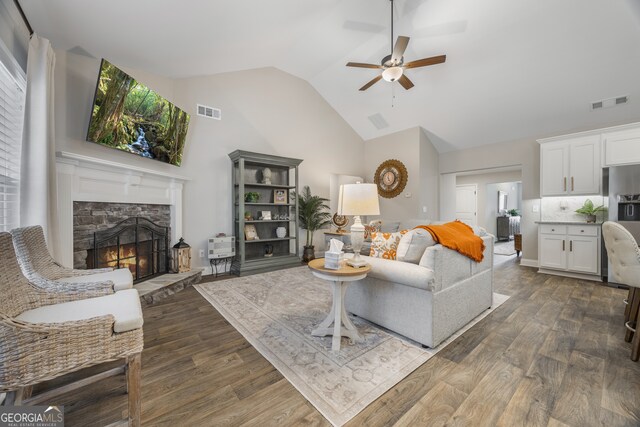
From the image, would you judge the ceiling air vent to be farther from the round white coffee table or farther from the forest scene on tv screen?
the round white coffee table

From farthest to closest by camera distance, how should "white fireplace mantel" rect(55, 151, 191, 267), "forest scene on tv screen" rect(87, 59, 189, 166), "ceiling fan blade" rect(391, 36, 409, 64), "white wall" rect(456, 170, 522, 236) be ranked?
"white wall" rect(456, 170, 522, 236) < "ceiling fan blade" rect(391, 36, 409, 64) < "forest scene on tv screen" rect(87, 59, 189, 166) < "white fireplace mantel" rect(55, 151, 191, 267)

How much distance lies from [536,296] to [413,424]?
3043mm

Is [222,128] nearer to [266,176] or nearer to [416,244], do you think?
[266,176]

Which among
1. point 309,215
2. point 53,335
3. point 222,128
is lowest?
point 53,335

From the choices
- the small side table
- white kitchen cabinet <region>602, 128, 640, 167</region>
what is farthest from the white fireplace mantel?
white kitchen cabinet <region>602, 128, 640, 167</region>

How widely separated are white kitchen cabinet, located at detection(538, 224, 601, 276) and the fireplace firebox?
6.25 meters

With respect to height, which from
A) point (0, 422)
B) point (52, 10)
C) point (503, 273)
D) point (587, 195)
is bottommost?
point (503, 273)

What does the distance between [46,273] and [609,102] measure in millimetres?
6999

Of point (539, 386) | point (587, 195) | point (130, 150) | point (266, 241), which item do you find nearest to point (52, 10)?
point (130, 150)

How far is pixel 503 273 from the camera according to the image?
4578mm

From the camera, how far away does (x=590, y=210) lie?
4.13 metres

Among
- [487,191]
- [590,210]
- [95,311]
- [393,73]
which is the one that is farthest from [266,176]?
[487,191]

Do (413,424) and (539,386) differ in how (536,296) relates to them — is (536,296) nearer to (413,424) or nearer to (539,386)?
(539,386)

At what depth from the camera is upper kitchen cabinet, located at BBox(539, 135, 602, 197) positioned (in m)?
4.11
